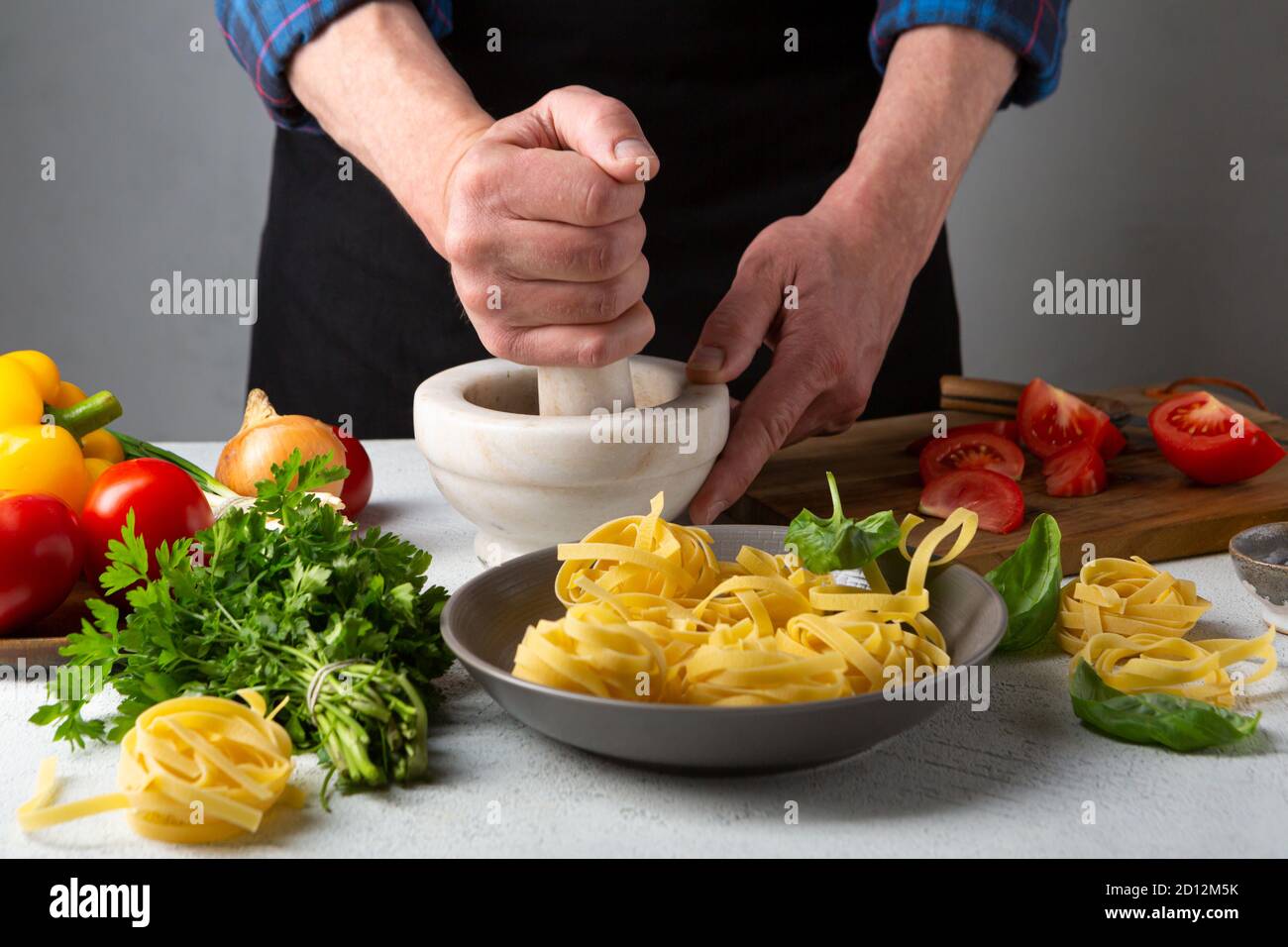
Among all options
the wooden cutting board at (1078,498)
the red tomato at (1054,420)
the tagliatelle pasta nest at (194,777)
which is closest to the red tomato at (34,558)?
the tagliatelle pasta nest at (194,777)

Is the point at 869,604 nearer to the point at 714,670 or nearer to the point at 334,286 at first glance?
the point at 714,670

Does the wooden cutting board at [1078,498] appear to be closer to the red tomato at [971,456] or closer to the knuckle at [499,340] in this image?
the red tomato at [971,456]

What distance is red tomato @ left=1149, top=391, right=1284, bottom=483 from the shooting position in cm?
148

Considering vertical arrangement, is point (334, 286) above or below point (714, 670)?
above

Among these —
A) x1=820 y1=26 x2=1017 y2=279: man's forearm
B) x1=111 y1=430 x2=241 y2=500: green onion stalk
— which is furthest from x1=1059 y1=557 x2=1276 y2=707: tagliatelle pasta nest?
x1=111 y1=430 x2=241 y2=500: green onion stalk

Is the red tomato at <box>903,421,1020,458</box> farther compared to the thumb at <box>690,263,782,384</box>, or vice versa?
the red tomato at <box>903,421,1020,458</box>

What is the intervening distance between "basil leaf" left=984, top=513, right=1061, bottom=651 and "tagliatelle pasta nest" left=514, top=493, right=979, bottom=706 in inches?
3.3

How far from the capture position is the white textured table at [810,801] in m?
0.84

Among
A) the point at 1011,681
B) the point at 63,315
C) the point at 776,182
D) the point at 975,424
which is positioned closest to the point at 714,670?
the point at 1011,681

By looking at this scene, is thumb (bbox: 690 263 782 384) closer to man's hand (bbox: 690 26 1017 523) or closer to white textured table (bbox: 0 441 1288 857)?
man's hand (bbox: 690 26 1017 523)

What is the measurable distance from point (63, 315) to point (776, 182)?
7.10 feet

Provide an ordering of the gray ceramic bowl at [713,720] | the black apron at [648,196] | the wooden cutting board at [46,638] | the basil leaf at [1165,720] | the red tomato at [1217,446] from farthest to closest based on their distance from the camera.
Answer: the black apron at [648,196] < the red tomato at [1217,446] < the wooden cutting board at [46,638] < the basil leaf at [1165,720] < the gray ceramic bowl at [713,720]

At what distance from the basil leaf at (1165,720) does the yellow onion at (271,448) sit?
0.85 m

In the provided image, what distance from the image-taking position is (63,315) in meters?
3.39
